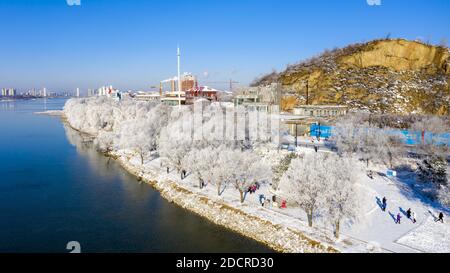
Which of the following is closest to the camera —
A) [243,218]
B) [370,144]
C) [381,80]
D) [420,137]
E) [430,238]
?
[430,238]

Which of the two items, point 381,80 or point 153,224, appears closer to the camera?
point 153,224

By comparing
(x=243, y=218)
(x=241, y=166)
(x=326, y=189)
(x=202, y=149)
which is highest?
(x=202, y=149)

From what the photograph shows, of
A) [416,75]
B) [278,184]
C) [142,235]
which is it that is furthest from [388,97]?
[142,235]

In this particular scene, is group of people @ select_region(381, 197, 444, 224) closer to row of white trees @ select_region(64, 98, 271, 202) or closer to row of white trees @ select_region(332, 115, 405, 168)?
row of white trees @ select_region(332, 115, 405, 168)

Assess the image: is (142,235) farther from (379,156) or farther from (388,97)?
(388,97)

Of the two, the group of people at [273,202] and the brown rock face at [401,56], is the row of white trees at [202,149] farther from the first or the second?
the brown rock face at [401,56]

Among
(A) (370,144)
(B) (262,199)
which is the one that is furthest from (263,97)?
(B) (262,199)

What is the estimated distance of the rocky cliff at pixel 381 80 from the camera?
1790 inches

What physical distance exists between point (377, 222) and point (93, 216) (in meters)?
15.1

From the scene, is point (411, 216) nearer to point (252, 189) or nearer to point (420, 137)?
point (252, 189)

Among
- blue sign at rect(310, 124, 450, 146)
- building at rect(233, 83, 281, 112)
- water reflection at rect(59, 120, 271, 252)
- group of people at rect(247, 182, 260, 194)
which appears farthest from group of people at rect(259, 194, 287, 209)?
building at rect(233, 83, 281, 112)

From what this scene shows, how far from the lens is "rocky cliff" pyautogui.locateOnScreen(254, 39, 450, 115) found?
Result: 45.5 m

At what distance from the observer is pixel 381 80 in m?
50.2
